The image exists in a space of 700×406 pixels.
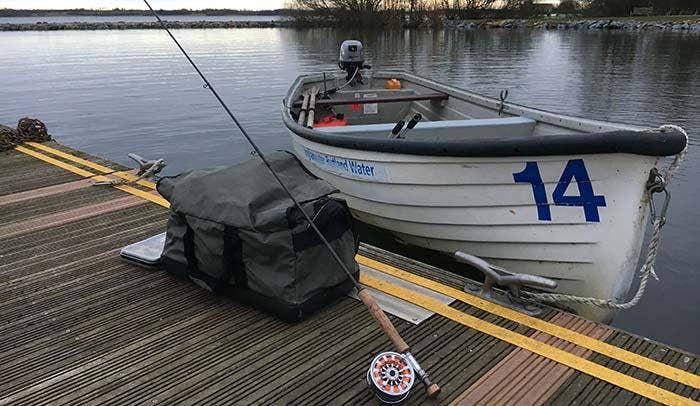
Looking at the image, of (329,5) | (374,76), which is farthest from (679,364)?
(329,5)

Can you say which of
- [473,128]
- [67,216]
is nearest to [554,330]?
[473,128]

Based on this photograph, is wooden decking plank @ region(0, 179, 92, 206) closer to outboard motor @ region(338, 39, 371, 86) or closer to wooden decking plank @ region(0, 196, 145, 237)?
wooden decking plank @ region(0, 196, 145, 237)

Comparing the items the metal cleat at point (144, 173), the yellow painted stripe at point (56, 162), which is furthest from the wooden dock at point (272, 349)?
the yellow painted stripe at point (56, 162)

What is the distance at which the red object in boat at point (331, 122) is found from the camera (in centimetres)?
659

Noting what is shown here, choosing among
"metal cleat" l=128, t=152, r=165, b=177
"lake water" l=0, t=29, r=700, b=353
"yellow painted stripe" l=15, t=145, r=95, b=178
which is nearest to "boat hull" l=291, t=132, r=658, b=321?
"lake water" l=0, t=29, r=700, b=353

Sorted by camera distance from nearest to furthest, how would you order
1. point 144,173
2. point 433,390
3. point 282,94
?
point 433,390 < point 144,173 < point 282,94

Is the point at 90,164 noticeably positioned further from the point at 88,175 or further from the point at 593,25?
the point at 593,25

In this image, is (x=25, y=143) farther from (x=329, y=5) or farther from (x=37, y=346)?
(x=329, y=5)

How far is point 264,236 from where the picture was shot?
2.96 meters

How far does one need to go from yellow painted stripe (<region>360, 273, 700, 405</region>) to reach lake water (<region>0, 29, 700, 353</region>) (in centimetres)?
201

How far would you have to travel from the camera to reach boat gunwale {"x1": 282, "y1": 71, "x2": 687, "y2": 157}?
9.82ft

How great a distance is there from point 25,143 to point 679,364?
906 cm

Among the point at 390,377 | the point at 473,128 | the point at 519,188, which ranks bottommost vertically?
the point at 390,377

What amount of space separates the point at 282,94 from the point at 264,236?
14638mm
